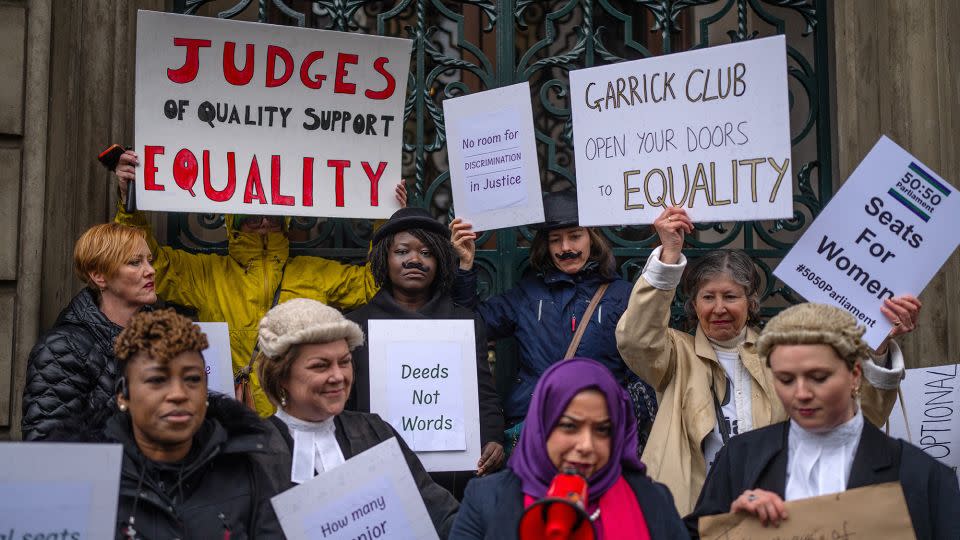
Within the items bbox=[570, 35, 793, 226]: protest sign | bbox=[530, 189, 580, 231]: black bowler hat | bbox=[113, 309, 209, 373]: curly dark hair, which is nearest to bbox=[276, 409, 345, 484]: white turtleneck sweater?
bbox=[113, 309, 209, 373]: curly dark hair

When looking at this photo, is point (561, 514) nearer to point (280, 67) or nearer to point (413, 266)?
point (413, 266)

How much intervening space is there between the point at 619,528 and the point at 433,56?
3.58 m

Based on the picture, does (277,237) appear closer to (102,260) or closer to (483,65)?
(102,260)

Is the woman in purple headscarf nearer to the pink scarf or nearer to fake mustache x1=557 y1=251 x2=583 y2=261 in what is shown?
the pink scarf

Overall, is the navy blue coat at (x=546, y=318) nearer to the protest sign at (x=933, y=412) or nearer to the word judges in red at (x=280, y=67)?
the word judges in red at (x=280, y=67)

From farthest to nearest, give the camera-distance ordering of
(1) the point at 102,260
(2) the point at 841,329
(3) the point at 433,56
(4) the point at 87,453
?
(3) the point at 433,56 < (1) the point at 102,260 < (2) the point at 841,329 < (4) the point at 87,453

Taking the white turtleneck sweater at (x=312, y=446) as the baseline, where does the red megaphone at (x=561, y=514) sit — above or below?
below

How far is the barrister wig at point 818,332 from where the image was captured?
3.72m

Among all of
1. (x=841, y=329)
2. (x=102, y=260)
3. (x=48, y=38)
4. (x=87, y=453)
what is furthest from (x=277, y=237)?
(x=841, y=329)

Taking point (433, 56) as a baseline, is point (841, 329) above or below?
below

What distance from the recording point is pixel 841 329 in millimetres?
3742

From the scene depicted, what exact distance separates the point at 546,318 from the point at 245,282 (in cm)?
142

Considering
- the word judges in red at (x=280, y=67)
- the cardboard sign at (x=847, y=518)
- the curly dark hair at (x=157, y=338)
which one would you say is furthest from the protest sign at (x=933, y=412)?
the curly dark hair at (x=157, y=338)

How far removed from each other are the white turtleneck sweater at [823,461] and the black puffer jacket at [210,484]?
169 cm
